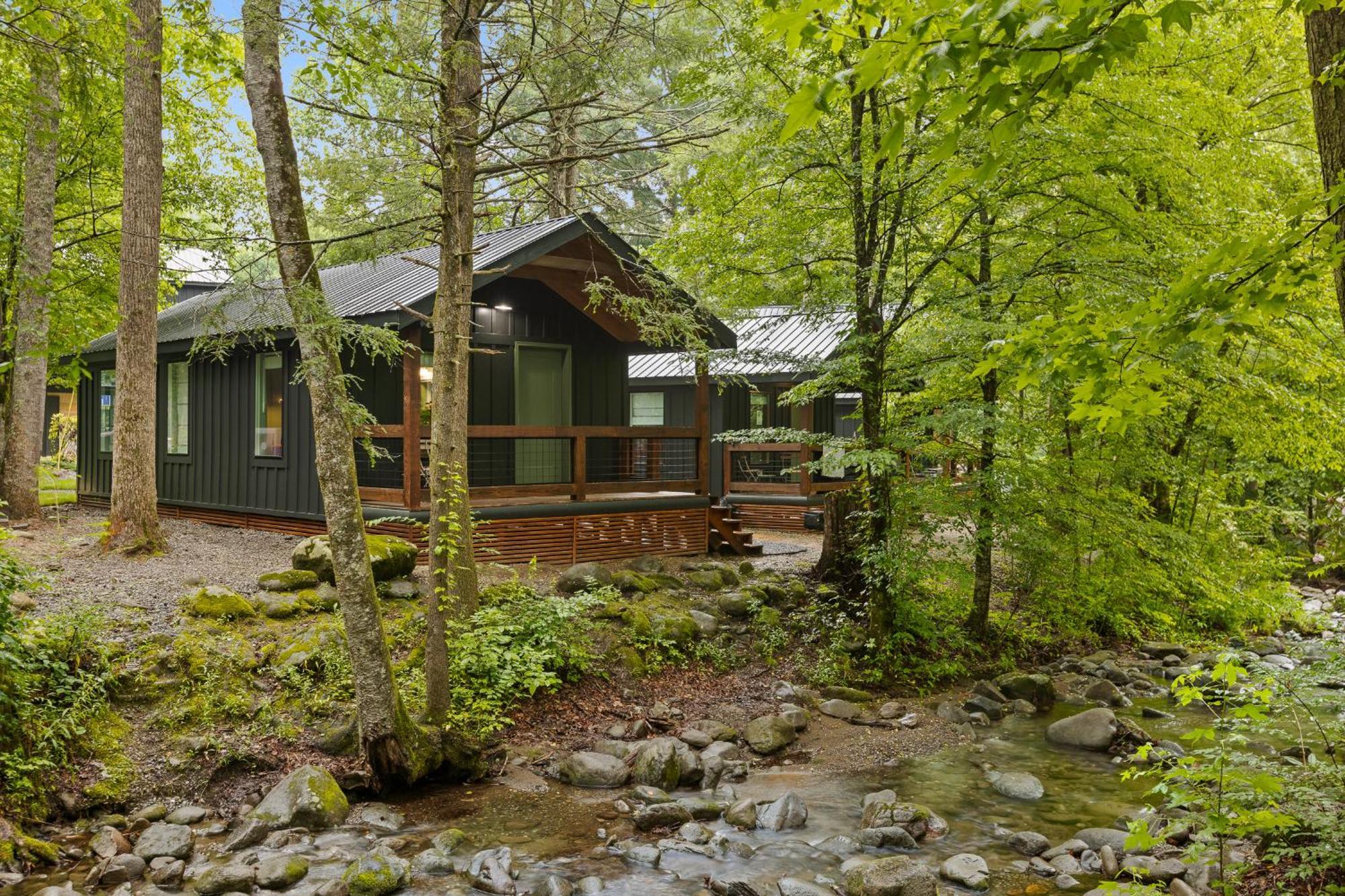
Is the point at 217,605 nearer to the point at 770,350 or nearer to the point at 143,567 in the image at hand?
the point at 143,567

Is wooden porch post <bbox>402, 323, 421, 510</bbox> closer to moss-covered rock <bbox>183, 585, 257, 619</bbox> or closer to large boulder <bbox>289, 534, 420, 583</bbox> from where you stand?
large boulder <bbox>289, 534, 420, 583</bbox>

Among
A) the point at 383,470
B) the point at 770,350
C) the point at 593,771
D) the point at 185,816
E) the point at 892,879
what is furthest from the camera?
the point at 770,350

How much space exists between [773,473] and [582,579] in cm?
911

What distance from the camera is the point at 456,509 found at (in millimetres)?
7445

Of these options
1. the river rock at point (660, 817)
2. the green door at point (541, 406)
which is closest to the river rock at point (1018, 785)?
the river rock at point (660, 817)

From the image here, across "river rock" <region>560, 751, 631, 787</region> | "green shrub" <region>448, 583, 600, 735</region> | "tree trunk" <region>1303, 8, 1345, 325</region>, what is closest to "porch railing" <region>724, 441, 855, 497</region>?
"green shrub" <region>448, 583, 600, 735</region>

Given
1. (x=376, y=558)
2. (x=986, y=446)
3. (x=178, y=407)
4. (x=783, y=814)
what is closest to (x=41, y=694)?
(x=376, y=558)

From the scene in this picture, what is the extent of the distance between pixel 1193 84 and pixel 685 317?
5628mm

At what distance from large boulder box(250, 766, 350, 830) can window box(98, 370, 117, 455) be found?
1347 cm

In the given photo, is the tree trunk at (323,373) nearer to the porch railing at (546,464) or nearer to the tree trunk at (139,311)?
the porch railing at (546,464)

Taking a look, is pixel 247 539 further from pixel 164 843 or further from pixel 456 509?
pixel 164 843

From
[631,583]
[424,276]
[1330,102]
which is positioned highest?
[424,276]

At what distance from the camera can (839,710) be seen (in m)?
8.48

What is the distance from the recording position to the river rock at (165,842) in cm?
509
